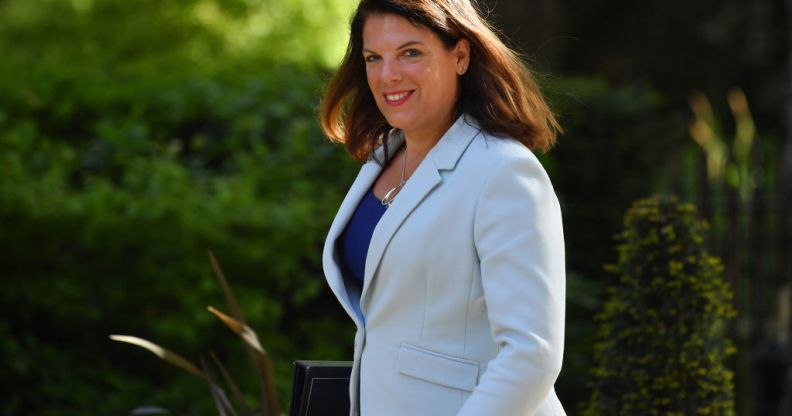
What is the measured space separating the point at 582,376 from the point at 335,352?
1.63 m

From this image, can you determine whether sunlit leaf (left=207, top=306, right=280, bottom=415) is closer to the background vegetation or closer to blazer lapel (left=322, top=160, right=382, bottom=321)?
the background vegetation

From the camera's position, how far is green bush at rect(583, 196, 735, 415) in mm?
Answer: 4152

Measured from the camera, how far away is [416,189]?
8.61 feet

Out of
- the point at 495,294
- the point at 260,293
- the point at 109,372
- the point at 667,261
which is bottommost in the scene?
the point at 109,372

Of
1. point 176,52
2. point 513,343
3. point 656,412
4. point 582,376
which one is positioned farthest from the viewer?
point 176,52

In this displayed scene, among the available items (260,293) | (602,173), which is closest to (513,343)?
(260,293)

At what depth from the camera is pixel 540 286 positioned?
7.87 feet

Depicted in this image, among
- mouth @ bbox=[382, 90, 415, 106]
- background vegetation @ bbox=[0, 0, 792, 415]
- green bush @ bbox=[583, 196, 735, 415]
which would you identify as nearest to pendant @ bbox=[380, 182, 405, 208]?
mouth @ bbox=[382, 90, 415, 106]

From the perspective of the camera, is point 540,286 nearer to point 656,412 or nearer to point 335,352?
point 656,412

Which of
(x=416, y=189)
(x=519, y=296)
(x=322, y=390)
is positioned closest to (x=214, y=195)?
(x=322, y=390)

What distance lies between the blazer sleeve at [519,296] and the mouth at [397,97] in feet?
1.22

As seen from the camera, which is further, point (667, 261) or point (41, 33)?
point (41, 33)

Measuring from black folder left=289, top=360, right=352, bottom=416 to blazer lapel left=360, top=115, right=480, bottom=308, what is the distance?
35 centimetres

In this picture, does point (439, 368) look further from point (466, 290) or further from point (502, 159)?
point (502, 159)
